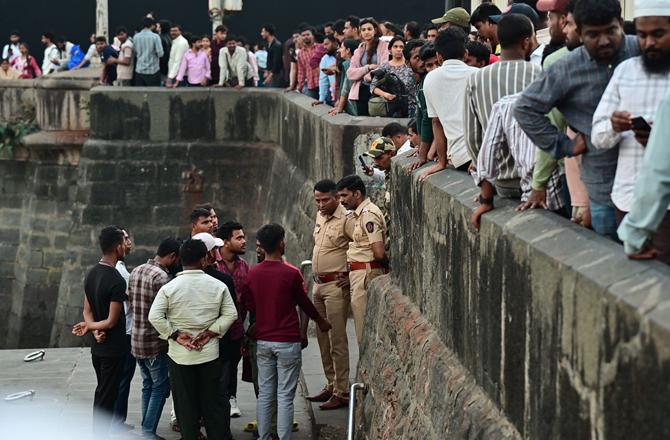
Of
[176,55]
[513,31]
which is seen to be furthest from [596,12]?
[176,55]

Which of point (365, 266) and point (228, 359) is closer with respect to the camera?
point (228, 359)

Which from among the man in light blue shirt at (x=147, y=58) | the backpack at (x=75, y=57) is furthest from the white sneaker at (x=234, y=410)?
the backpack at (x=75, y=57)

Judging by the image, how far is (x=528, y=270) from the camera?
4629mm

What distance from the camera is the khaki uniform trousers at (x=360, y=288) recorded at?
8.81m

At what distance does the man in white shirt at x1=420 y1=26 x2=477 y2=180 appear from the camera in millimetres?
6859

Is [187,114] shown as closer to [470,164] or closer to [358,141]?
[358,141]

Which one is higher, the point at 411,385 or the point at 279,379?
the point at 411,385

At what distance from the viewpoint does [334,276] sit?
9.28m

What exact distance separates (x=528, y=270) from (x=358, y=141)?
756 centimetres

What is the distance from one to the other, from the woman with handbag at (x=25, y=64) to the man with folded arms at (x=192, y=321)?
17891 mm

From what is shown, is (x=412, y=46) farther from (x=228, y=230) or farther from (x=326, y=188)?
(x=228, y=230)

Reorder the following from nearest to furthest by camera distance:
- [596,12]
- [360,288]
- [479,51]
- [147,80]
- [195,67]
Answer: [596,12] → [479,51] → [360,288] → [195,67] → [147,80]

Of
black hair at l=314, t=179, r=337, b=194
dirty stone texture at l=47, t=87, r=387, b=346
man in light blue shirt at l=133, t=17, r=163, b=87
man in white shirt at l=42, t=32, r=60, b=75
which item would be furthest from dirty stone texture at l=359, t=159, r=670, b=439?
man in white shirt at l=42, t=32, r=60, b=75

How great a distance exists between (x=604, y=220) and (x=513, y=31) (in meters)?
1.42
